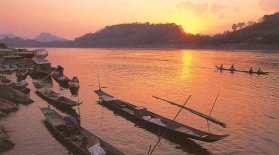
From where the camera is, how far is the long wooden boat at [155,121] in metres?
27.9

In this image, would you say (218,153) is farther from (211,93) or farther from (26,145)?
(211,93)

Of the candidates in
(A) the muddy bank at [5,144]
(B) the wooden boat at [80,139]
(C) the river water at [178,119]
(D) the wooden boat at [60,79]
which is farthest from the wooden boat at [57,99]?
(A) the muddy bank at [5,144]

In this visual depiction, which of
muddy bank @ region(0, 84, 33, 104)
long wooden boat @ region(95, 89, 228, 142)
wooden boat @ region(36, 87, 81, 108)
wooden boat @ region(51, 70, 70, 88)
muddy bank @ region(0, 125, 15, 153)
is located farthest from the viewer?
wooden boat @ region(51, 70, 70, 88)

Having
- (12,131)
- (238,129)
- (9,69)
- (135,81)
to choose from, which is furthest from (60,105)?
(9,69)

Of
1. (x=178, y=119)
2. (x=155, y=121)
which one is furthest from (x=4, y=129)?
(x=178, y=119)

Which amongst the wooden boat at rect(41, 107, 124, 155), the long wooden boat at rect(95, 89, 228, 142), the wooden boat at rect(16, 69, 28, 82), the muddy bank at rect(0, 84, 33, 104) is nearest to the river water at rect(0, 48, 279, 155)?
the long wooden boat at rect(95, 89, 228, 142)

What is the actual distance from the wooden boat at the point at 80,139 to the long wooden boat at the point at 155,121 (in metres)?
7.08

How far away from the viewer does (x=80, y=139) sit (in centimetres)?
2783

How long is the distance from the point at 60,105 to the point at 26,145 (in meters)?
13.9

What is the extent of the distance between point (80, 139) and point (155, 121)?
27.3ft

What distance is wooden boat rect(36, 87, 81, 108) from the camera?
4161 centimetres

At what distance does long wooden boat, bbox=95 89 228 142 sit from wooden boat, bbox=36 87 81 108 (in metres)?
4.65

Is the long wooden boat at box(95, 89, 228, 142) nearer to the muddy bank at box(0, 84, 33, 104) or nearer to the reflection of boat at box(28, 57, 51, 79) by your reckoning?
the muddy bank at box(0, 84, 33, 104)

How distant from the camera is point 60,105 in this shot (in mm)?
43375
